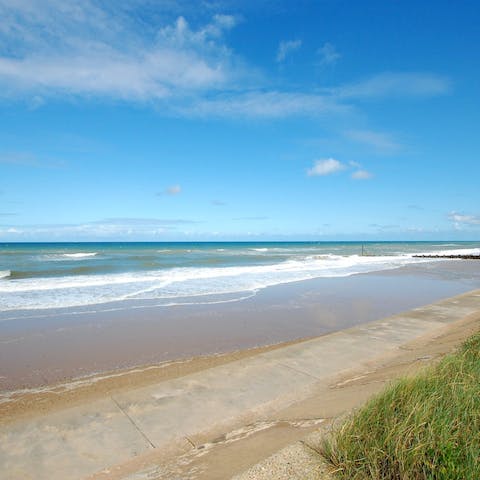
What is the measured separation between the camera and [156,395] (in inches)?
200

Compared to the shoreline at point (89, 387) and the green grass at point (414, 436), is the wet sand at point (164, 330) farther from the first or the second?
the green grass at point (414, 436)

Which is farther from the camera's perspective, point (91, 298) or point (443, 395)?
point (91, 298)

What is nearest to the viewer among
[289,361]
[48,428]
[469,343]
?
[48,428]

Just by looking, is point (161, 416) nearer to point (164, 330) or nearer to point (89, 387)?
point (89, 387)

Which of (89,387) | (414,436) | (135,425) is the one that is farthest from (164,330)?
(414,436)

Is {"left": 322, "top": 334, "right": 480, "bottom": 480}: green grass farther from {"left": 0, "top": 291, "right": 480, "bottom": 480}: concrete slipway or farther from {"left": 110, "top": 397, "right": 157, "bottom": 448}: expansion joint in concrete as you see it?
{"left": 110, "top": 397, "right": 157, "bottom": 448}: expansion joint in concrete

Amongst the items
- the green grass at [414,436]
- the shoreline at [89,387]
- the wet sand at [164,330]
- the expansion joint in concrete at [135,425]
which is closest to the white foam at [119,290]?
the wet sand at [164,330]

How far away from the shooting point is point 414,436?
2912mm

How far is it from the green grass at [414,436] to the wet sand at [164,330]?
15.2 feet

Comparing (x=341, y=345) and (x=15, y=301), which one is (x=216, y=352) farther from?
(x=15, y=301)

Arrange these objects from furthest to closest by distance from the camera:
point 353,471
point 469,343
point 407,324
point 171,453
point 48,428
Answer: point 407,324, point 469,343, point 48,428, point 171,453, point 353,471

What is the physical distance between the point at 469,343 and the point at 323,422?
2996 millimetres

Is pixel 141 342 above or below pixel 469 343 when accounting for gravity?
below

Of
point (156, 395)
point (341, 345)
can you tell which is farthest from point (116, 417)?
point (341, 345)
